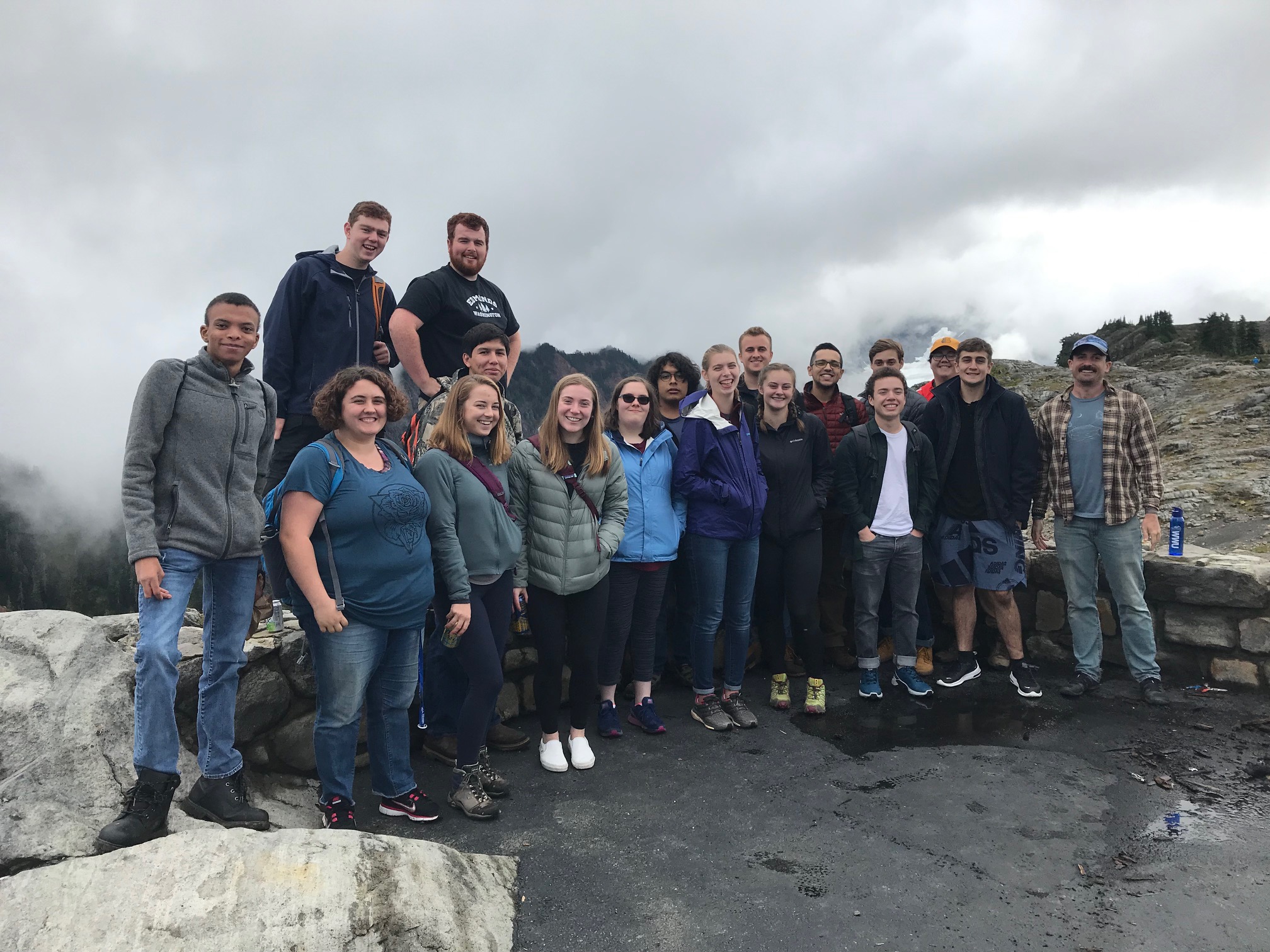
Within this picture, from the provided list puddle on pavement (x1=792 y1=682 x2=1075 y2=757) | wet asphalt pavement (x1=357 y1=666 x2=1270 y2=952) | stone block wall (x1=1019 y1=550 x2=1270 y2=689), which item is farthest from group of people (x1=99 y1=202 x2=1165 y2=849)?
stone block wall (x1=1019 y1=550 x2=1270 y2=689)

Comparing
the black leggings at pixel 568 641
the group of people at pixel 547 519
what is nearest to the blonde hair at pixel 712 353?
the group of people at pixel 547 519

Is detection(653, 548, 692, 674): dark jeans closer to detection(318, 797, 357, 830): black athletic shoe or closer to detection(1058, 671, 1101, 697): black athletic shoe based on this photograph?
detection(318, 797, 357, 830): black athletic shoe

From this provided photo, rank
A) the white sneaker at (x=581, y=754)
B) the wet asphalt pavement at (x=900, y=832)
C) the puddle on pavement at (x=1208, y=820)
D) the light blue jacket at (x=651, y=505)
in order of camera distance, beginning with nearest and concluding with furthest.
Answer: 1. the wet asphalt pavement at (x=900, y=832)
2. the puddle on pavement at (x=1208, y=820)
3. the white sneaker at (x=581, y=754)
4. the light blue jacket at (x=651, y=505)

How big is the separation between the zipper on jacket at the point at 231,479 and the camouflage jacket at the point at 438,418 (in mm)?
919

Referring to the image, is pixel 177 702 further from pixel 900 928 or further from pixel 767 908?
pixel 900 928

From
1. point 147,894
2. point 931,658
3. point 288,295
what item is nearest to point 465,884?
point 147,894

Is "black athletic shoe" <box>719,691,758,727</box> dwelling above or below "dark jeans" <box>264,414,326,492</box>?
below

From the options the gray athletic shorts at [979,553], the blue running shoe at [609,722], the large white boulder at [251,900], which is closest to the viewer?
the large white boulder at [251,900]

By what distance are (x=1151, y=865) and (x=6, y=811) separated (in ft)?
15.3

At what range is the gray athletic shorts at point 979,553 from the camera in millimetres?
5379

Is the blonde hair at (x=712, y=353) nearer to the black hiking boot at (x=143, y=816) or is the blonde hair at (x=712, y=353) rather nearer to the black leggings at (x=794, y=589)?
the black leggings at (x=794, y=589)

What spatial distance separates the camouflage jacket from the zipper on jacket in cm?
92

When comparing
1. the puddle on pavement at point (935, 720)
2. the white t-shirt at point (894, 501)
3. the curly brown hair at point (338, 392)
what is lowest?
the puddle on pavement at point (935, 720)

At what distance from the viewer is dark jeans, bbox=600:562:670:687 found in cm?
444
